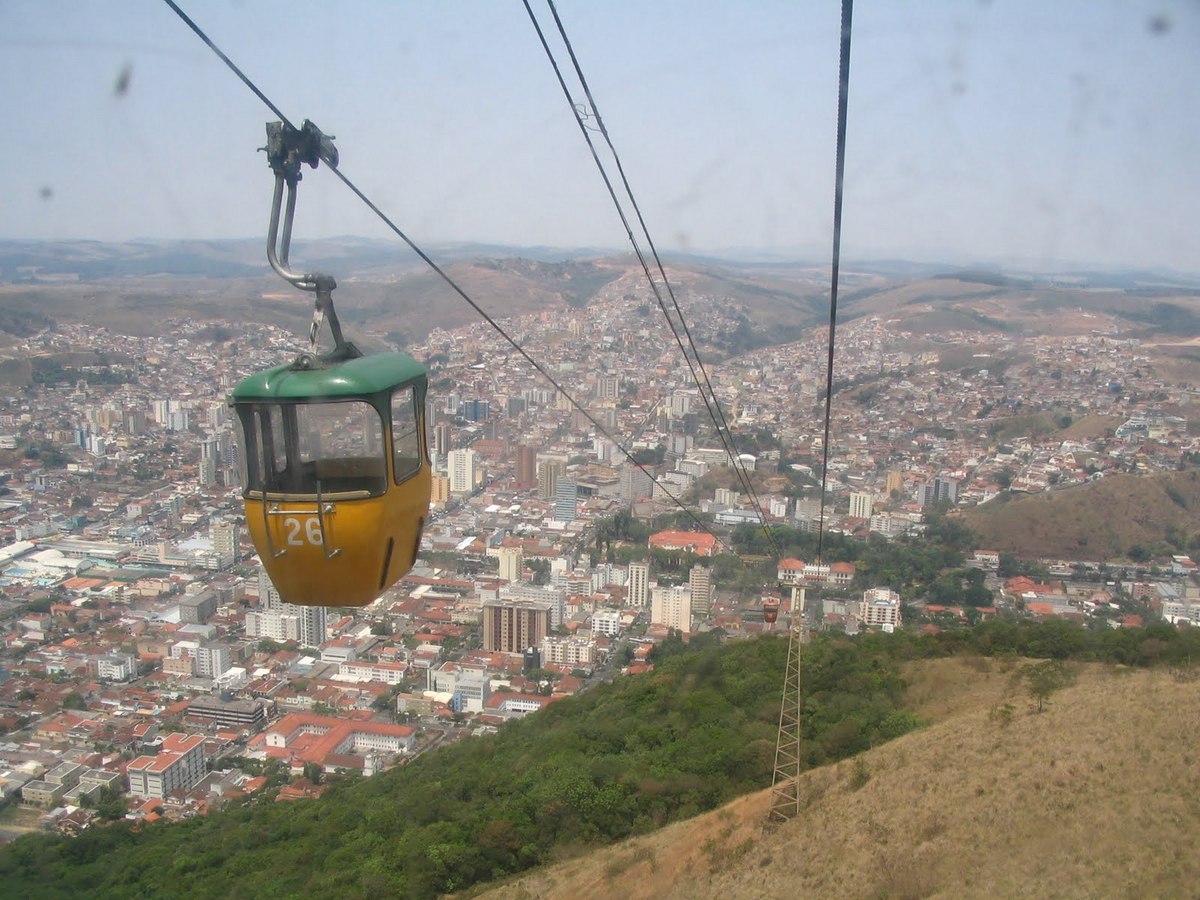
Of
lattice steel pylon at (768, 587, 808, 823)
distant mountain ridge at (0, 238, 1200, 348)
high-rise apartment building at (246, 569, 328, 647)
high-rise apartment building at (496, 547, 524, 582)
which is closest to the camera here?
lattice steel pylon at (768, 587, 808, 823)

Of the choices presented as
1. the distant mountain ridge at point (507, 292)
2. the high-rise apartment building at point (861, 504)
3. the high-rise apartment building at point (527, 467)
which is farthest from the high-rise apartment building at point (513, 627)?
the distant mountain ridge at point (507, 292)

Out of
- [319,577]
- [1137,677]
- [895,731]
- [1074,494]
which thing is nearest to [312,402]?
[319,577]

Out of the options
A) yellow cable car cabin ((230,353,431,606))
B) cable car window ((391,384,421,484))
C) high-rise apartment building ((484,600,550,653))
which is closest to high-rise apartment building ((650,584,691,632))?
high-rise apartment building ((484,600,550,653))

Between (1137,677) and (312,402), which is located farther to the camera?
(1137,677)

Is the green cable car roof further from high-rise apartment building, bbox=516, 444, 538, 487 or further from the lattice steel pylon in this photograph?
high-rise apartment building, bbox=516, 444, 538, 487

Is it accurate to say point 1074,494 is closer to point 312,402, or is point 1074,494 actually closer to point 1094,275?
point 312,402

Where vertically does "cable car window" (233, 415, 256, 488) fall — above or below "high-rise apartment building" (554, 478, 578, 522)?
above

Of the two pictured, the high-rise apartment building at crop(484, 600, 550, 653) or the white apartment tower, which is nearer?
the high-rise apartment building at crop(484, 600, 550, 653)
